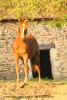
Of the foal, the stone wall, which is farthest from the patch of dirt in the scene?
the stone wall

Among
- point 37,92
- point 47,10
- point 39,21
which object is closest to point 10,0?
point 47,10

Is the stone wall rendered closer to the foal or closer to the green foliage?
the foal

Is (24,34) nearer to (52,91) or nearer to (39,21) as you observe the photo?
(52,91)

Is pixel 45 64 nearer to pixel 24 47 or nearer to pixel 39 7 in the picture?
pixel 24 47

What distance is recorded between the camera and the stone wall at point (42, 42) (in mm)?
21031

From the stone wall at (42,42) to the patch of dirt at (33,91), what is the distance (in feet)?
22.6

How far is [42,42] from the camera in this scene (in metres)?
21.3

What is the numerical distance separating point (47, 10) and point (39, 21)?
7737mm

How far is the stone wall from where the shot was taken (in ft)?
69.0

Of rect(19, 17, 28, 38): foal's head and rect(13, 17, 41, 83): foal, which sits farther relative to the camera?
rect(13, 17, 41, 83): foal

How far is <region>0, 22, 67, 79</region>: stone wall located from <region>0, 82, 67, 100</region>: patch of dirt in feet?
22.6

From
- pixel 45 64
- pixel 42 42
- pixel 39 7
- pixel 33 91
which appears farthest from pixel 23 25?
pixel 45 64

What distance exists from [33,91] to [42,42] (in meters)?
8.30

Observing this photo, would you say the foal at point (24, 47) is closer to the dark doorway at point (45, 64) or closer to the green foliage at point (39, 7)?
the green foliage at point (39, 7)
